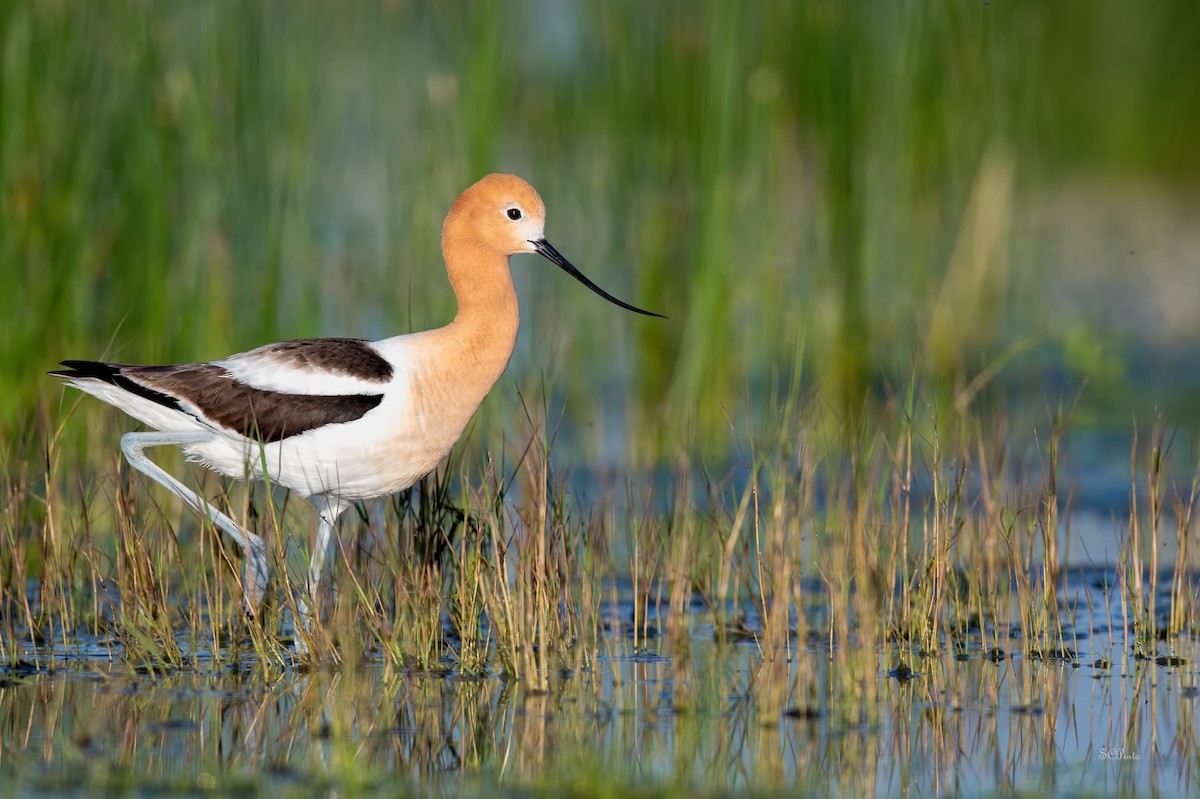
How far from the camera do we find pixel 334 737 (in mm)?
4898

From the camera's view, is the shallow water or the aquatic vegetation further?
the aquatic vegetation

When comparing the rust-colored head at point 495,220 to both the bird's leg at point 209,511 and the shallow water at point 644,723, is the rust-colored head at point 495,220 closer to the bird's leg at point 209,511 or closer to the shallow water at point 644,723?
the bird's leg at point 209,511

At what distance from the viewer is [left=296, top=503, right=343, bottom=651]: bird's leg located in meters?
5.85

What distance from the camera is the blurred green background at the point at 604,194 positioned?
27.2 ft

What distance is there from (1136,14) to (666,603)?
12.8 meters

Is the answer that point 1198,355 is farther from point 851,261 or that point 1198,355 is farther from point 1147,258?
point 851,261

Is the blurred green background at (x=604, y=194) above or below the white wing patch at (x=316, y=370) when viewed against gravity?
above

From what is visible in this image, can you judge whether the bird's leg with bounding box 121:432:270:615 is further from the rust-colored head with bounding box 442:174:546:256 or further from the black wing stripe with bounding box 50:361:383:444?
the rust-colored head with bounding box 442:174:546:256

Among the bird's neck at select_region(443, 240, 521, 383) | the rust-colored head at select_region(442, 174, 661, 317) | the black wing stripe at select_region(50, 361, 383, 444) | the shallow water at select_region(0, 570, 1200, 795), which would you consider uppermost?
the rust-colored head at select_region(442, 174, 661, 317)

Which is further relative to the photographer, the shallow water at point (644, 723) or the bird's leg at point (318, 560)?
the bird's leg at point (318, 560)

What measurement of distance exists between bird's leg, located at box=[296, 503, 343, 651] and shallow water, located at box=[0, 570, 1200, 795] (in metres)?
0.24

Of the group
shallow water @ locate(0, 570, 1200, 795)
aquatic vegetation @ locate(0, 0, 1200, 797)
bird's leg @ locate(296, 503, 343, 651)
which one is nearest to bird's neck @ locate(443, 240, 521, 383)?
aquatic vegetation @ locate(0, 0, 1200, 797)

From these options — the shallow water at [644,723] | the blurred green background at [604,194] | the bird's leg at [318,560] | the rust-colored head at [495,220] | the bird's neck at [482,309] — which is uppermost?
the blurred green background at [604,194]

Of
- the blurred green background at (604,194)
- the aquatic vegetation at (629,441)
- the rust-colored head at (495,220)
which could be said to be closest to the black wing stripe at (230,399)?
the aquatic vegetation at (629,441)
